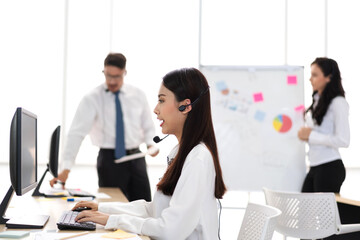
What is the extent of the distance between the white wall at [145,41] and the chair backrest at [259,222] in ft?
15.1

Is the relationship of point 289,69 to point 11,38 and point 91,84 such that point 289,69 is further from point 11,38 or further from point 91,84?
point 11,38

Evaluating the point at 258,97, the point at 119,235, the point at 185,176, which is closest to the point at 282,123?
the point at 258,97

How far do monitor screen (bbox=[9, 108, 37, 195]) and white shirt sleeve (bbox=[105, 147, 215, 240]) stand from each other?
398mm

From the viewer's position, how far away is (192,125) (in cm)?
195

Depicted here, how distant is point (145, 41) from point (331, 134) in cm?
366

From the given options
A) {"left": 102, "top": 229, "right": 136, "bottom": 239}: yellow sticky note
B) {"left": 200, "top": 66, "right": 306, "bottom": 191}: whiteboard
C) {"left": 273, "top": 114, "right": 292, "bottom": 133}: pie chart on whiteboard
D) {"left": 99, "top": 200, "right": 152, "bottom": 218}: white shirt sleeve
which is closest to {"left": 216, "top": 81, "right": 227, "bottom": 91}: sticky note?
{"left": 200, "top": 66, "right": 306, "bottom": 191}: whiteboard

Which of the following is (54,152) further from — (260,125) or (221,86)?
(260,125)

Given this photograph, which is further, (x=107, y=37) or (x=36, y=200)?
(x=107, y=37)

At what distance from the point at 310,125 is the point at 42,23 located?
4.01 m

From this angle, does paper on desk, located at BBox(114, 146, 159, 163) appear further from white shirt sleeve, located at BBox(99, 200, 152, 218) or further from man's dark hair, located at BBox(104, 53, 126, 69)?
white shirt sleeve, located at BBox(99, 200, 152, 218)

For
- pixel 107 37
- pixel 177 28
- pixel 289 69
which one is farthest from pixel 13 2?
pixel 289 69

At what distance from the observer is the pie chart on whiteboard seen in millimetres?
4781

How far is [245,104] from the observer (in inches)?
191

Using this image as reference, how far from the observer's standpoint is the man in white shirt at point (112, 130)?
374 centimetres
